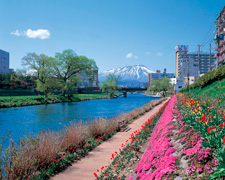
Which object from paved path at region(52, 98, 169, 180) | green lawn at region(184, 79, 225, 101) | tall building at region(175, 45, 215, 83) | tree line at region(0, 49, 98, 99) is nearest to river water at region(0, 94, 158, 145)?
paved path at region(52, 98, 169, 180)

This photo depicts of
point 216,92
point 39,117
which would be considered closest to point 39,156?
point 216,92

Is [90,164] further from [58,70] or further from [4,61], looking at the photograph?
[4,61]

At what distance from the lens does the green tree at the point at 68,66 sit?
58031 millimetres

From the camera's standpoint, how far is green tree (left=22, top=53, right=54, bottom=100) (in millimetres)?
51438

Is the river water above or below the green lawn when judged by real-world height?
below

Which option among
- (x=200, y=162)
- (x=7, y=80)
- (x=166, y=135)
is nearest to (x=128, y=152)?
(x=166, y=135)

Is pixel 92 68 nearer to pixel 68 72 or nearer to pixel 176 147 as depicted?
pixel 68 72

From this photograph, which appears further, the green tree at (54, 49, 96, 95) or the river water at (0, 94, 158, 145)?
the green tree at (54, 49, 96, 95)

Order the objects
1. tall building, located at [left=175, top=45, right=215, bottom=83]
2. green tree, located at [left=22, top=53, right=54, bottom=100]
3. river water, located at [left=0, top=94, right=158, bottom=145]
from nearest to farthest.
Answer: river water, located at [left=0, top=94, right=158, bottom=145]
green tree, located at [left=22, top=53, right=54, bottom=100]
tall building, located at [left=175, top=45, right=215, bottom=83]

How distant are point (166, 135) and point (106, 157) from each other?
11.8 feet

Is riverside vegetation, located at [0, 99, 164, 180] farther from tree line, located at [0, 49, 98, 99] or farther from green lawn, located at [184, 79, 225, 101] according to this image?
tree line, located at [0, 49, 98, 99]

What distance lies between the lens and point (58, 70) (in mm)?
58344

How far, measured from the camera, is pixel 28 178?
6359mm

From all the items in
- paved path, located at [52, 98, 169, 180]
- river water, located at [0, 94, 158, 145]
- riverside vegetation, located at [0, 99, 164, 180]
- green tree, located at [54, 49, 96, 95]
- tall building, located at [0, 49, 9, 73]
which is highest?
tall building, located at [0, 49, 9, 73]
